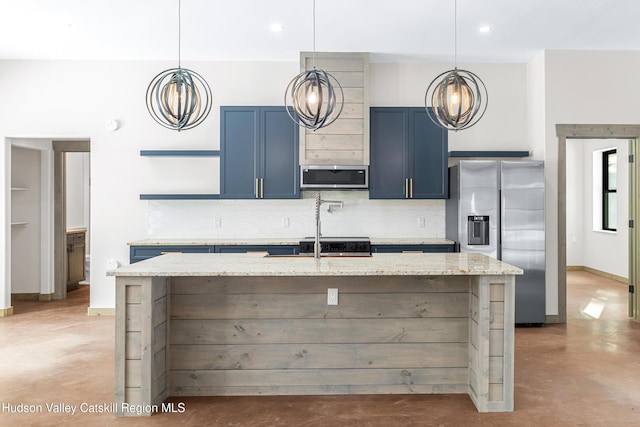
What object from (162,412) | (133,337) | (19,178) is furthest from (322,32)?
(19,178)

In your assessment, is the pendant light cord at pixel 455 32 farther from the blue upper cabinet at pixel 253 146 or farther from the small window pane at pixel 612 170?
the small window pane at pixel 612 170

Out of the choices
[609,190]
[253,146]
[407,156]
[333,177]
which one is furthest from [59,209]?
[609,190]

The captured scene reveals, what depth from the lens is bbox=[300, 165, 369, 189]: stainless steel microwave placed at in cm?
497

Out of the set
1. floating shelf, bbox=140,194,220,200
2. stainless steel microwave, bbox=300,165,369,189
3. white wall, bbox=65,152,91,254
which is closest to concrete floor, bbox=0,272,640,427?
floating shelf, bbox=140,194,220,200

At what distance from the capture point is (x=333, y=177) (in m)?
4.97

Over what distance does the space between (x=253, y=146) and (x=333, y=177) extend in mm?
939

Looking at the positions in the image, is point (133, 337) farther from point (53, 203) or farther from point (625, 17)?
point (625, 17)

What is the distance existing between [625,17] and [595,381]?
3153mm

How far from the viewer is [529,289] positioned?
4770 millimetres

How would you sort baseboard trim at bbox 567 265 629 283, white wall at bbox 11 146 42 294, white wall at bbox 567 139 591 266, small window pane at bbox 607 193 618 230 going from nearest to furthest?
white wall at bbox 11 146 42 294
baseboard trim at bbox 567 265 629 283
small window pane at bbox 607 193 618 230
white wall at bbox 567 139 591 266

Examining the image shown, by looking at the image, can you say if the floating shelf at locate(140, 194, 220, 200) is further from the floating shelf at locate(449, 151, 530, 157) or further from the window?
the window

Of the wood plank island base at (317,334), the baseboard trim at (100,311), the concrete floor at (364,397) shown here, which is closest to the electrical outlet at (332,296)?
the wood plank island base at (317,334)

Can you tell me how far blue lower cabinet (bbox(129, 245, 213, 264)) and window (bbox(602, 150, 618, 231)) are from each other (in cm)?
678

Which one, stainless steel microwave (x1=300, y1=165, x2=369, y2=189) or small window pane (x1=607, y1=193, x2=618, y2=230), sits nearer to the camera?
stainless steel microwave (x1=300, y1=165, x2=369, y2=189)
